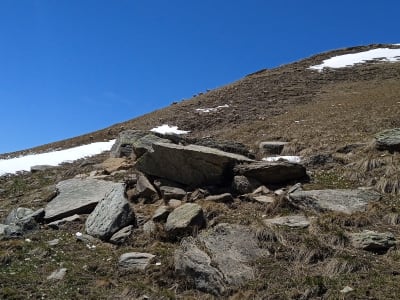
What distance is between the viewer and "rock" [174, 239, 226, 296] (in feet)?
27.5

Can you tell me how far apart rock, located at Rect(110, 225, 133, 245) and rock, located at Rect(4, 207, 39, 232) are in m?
2.35

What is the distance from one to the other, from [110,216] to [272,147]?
7362 millimetres

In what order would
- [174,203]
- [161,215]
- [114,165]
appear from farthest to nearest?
1. [114,165]
2. [174,203]
3. [161,215]

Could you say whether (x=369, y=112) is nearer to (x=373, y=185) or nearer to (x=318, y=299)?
(x=373, y=185)

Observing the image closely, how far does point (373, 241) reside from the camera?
8.89 m

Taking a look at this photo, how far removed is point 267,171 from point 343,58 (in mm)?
32466

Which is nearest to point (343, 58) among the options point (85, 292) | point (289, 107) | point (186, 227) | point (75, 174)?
point (289, 107)

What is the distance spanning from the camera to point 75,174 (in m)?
17.2

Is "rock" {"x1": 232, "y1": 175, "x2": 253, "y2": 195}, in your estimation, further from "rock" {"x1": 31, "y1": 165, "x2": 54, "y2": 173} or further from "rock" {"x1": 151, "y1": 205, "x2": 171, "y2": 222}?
"rock" {"x1": 31, "y1": 165, "x2": 54, "y2": 173}

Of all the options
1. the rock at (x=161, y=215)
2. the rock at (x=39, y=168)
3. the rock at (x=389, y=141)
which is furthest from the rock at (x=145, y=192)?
the rock at (x=39, y=168)

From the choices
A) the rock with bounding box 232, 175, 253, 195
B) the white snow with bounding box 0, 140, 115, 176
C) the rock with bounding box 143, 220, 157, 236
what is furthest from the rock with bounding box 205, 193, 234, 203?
the white snow with bounding box 0, 140, 115, 176

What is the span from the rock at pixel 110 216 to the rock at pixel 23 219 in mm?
1410

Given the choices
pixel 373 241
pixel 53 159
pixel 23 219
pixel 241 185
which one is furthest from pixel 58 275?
pixel 53 159

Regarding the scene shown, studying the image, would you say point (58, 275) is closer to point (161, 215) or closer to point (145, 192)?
point (161, 215)
